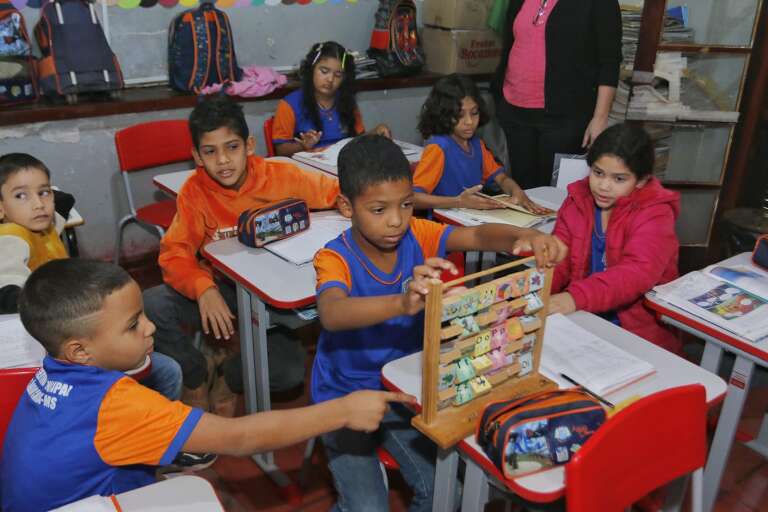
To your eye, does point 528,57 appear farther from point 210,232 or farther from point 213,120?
point 210,232

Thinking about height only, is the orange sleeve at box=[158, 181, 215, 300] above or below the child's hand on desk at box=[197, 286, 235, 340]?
above

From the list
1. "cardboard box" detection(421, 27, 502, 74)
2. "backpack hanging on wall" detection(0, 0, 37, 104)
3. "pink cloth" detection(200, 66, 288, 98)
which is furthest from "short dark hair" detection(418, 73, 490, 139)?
"backpack hanging on wall" detection(0, 0, 37, 104)

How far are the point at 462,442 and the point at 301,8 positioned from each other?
11.1ft

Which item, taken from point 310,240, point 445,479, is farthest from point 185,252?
point 445,479

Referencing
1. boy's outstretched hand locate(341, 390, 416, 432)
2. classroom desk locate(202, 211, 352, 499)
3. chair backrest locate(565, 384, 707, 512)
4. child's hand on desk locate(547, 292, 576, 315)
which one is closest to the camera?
chair backrest locate(565, 384, 707, 512)

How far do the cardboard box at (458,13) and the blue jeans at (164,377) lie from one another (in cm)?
307

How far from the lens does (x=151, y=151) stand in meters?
3.18

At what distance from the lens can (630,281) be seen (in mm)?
1833

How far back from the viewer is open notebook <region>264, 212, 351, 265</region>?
2.02m

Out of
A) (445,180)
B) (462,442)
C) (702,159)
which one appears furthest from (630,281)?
(702,159)

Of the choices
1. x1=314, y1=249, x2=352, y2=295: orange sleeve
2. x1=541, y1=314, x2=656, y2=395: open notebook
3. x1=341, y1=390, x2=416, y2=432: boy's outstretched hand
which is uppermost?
x1=314, y1=249, x2=352, y2=295: orange sleeve

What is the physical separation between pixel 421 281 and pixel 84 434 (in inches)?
24.0

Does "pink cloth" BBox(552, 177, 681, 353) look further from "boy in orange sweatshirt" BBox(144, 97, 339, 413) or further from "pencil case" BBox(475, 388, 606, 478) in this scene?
"boy in orange sweatshirt" BBox(144, 97, 339, 413)

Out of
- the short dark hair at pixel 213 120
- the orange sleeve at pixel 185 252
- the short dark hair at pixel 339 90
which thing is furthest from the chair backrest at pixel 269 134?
the orange sleeve at pixel 185 252
